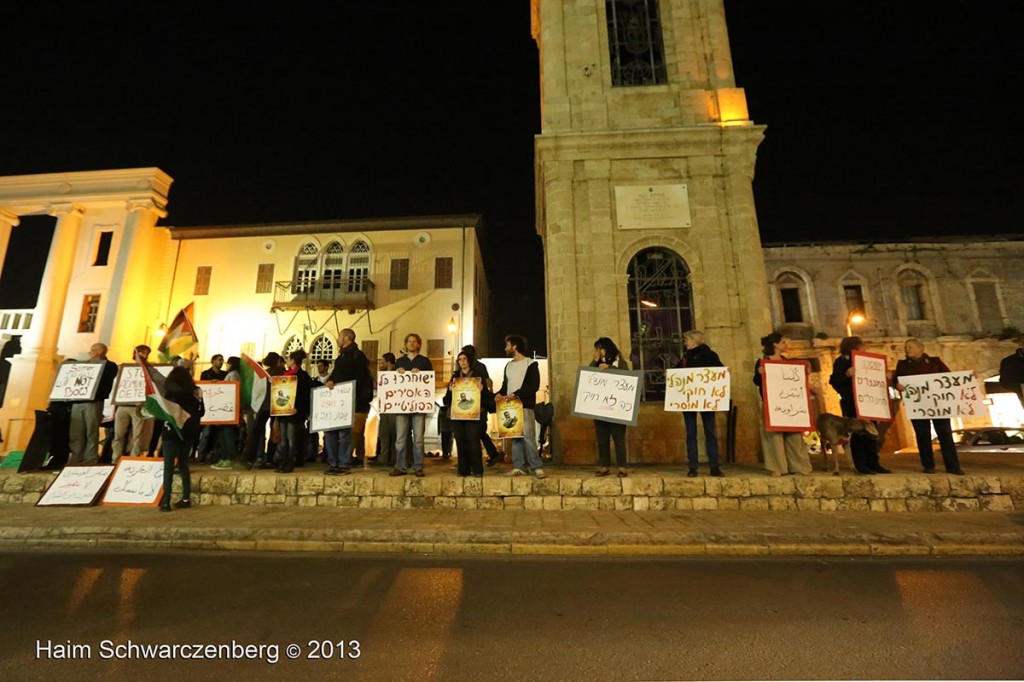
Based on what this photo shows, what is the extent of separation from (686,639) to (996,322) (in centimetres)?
2957

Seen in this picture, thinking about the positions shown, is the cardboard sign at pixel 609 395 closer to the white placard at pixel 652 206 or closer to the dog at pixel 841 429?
the dog at pixel 841 429

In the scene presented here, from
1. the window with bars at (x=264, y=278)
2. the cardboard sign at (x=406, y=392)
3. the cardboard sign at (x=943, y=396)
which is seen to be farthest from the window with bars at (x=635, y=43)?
the window with bars at (x=264, y=278)

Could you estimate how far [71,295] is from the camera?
2533 centimetres

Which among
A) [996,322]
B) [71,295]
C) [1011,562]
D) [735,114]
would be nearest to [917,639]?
[1011,562]

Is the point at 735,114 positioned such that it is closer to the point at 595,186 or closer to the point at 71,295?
the point at 595,186

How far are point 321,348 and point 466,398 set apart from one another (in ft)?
67.1

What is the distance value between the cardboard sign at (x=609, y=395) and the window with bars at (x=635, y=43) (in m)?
8.79

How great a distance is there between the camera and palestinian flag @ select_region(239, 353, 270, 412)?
8.43 metres

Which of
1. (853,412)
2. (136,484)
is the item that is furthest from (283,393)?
(853,412)

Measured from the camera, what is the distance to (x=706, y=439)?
702 cm

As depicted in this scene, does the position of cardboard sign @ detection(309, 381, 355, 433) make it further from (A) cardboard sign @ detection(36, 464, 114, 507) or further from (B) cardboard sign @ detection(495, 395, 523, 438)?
(A) cardboard sign @ detection(36, 464, 114, 507)

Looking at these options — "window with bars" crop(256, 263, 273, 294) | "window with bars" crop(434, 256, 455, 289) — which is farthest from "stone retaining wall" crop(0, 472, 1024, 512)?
"window with bars" crop(256, 263, 273, 294)

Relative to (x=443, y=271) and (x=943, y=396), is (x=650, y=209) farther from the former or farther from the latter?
(x=443, y=271)

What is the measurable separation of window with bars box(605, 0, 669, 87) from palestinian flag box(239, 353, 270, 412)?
36.5 ft
